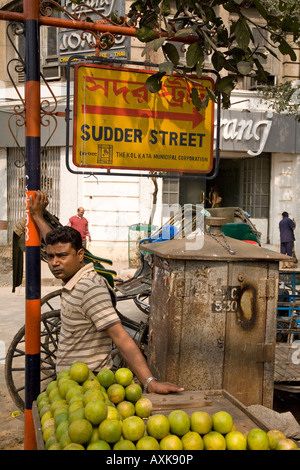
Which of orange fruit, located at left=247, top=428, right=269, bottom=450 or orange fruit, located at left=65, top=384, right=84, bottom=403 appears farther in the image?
orange fruit, located at left=65, top=384, right=84, bottom=403

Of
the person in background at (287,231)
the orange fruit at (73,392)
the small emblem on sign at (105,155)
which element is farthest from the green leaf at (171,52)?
the person in background at (287,231)

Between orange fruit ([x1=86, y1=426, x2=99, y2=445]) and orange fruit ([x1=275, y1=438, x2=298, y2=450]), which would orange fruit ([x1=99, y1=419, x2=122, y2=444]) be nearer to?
orange fruit ([x1=86, y1=426, x2=99, y2=445])

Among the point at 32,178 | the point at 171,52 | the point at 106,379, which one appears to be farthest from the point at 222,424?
the point at 171,52

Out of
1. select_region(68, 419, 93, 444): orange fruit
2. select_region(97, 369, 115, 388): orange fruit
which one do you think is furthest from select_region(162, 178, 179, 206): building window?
Result: select_region(68, 419, 93, 444): orange fruit

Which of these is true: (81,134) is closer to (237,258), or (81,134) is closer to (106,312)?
(106,312)

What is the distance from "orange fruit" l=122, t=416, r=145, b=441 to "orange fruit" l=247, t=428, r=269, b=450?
1.42ft

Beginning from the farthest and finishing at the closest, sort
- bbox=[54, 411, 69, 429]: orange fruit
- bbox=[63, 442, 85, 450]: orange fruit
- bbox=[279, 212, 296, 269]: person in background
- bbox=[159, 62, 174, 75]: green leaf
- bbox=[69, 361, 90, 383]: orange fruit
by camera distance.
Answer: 1. bbox=[279, 212, 296, 269]: person in background
2. bbox=[159, 62, 174, 75]: green leaf
3. bbox=[69, 361, 90, 383]: orange fruit
4. bbox=[54, 411, 69, 429]: orange fruit
5. bbox=[63, 442, 85, 450]: orange fruit

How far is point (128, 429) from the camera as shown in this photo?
6.36ft

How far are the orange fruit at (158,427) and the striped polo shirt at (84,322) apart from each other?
2.55 feet

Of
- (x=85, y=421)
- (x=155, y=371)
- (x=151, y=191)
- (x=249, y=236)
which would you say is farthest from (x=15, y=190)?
(x=85, y=421)

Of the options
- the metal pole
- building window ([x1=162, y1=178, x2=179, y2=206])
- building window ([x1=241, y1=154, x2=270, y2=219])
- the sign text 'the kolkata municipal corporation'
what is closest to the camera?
the metal pole

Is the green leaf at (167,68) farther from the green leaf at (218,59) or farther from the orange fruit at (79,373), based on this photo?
the orange fruit at (79,373)

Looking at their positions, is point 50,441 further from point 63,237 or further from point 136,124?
point 136,124

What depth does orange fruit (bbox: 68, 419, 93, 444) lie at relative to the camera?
6.02 feet
